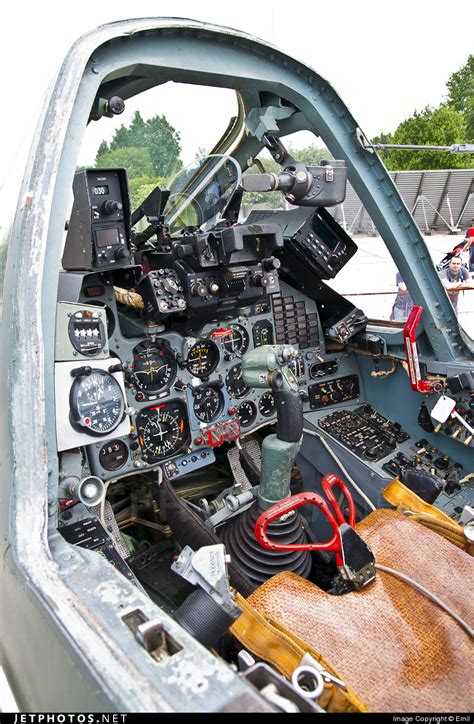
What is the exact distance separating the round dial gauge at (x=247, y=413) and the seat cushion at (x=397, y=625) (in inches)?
60.8

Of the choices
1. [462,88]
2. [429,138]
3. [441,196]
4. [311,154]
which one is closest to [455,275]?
[311,154]

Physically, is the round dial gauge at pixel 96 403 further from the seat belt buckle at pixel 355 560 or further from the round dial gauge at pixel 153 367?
the seat belt buckle at pixel 355 560

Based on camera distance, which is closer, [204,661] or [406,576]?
[204,661]

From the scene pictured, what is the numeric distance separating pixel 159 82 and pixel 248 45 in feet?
1.67

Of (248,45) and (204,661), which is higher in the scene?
(248,45)

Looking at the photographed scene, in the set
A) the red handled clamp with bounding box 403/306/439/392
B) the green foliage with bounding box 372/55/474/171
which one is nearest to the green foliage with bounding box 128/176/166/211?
the red handled clamp with bounding box 403/306/439/392

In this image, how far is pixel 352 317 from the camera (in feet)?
12.4

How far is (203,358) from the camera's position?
3389 mm

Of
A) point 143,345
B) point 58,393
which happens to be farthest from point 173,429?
point 58,393

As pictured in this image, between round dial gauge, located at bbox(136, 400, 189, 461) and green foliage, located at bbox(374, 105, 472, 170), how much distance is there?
64.1 ft

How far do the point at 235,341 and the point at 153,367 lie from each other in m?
0.68

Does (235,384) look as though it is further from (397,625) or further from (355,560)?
(397,625)

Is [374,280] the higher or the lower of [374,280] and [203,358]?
the higher

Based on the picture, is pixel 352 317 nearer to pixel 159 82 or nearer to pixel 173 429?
pixel 173 429
